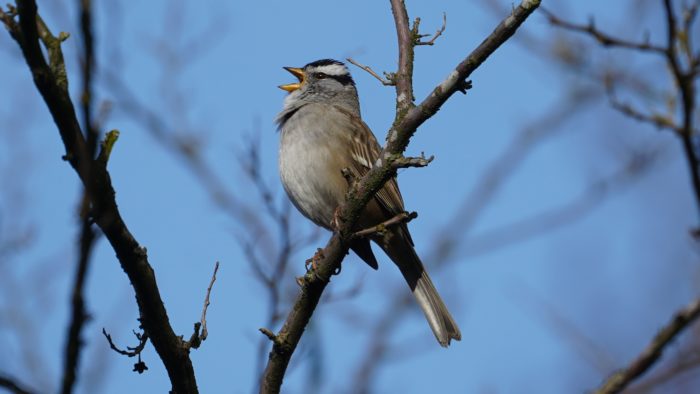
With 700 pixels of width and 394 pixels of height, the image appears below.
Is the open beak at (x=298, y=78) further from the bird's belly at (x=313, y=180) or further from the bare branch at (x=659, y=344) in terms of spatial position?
the bare branch at (x=659, y=344)

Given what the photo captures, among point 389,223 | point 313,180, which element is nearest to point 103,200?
point 389,223

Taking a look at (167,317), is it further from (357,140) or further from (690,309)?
(357,140)

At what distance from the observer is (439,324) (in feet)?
20.6

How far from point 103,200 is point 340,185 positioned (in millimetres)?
3696

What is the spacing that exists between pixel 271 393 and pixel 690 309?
190 cm

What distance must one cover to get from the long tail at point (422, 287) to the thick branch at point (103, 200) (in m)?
2.94

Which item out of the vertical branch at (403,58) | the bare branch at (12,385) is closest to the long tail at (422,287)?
the vertical branch at (403,58)

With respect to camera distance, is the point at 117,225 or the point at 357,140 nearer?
the point at 117,225

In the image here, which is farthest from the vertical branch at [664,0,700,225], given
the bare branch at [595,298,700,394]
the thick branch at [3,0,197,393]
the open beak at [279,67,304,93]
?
the open beak at [279,67,304,93]

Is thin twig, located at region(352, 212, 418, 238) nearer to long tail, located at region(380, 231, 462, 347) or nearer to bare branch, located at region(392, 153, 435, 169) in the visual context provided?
bare branch, located at region(392, 153, 435, 169)

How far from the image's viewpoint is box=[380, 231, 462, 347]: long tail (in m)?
6.26

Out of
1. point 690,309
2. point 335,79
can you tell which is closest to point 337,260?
point 690,309

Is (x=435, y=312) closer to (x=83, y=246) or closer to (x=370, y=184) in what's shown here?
(x=370, y=184)

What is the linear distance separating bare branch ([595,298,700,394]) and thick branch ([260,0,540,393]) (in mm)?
1291
